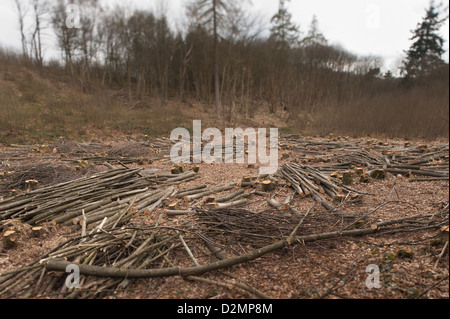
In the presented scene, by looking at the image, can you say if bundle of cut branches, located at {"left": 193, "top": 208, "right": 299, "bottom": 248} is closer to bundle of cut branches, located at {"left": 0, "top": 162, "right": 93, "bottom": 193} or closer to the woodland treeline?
bundle of cut branches, located at {"left": 0, "top": 162, "right": 93, "bottom": 193}

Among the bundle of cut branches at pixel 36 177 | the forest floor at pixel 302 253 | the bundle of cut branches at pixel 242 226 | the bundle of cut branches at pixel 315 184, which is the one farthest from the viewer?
the bundle of cut branches at pixel 36 177

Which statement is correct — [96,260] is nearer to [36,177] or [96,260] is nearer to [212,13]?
[36,177]

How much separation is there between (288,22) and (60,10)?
18130mm

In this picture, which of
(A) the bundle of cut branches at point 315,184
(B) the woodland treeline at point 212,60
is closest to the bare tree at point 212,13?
(B) the woodland treeline at point 212,60

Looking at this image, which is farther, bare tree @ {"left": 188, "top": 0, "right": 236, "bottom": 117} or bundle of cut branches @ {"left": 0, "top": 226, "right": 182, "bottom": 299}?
bare tree @ {"left": 188, "top": 0, "right": 236, "bottom": 117}

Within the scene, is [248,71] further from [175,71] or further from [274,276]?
[274,276]

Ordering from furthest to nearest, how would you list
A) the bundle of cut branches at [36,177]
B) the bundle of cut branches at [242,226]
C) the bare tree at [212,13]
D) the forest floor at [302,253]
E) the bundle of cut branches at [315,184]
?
the bare tree at [212,13] → the bundle of cut branches at [36,177] → the bundle of cut branches at [315,184] → the bundle of cut branches at [242,226] → the forest floor at [302,253]

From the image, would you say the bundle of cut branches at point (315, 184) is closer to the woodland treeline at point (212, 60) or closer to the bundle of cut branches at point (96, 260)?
the bundle of cut branches at point (96, 260)

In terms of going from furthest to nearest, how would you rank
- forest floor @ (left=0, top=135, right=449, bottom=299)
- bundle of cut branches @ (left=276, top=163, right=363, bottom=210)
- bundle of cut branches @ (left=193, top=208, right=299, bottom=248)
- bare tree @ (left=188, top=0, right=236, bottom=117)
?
bare tree @ (left=188, top=0, right=236, bottom=117) < bundle of cut branches @ (left=276, top=163, right=363, bottom=210) < bundle of cut branches @ (left=193, top=208, right=299, bottom=248) < forest floor @ (left=0, top=135, right=449, bottom=299)

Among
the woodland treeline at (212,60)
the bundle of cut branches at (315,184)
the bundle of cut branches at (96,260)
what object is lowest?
the bundle of cut branches at (96,260)

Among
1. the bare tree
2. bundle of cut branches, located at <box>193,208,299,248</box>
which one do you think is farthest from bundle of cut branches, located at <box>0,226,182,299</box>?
the bare tree

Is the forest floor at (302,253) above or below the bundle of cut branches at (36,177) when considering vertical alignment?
below

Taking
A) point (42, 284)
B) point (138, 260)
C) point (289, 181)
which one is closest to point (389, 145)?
point (289, 181)

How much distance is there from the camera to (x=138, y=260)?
2709 mm
